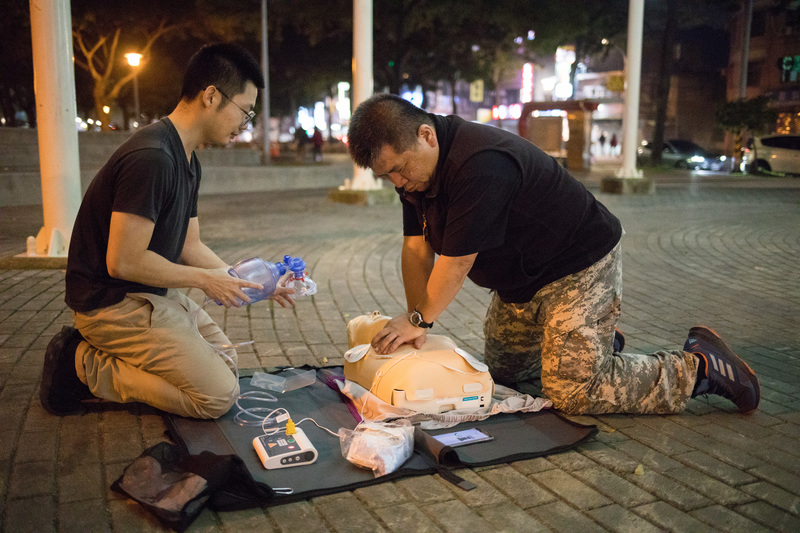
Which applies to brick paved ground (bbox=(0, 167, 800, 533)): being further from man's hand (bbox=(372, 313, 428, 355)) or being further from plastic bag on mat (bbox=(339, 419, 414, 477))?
man's hand (bbox=(372, 313, 428, 355))

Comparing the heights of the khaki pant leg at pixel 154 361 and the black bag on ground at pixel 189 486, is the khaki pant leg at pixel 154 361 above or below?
above

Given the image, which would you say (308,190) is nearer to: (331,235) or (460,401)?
(331,235)

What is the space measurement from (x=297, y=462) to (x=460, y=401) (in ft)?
3.11

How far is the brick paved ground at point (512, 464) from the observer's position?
2.66 m

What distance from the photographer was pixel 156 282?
3.29 meters

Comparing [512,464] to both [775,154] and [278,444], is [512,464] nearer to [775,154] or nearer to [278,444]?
[278,444]

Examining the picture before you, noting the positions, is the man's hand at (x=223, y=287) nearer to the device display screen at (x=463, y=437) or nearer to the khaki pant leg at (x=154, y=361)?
the khaki pant leg at (x=154, y=361)

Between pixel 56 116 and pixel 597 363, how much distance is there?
18.9 ft

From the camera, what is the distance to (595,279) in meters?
3.67

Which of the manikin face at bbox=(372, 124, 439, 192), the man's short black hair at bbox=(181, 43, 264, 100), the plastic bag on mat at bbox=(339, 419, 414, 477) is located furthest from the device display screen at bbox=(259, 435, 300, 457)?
the man's short black hair at bbox=(181, 43, 264, 100)

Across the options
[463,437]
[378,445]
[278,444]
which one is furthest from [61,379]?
[463,437]

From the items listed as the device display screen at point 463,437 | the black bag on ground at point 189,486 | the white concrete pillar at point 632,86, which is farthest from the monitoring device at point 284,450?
the white concrete pillar at point 632,86

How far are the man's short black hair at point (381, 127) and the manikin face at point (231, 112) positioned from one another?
0.64 m

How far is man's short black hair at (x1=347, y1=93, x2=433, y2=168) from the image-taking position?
A: 3238 millimetres
